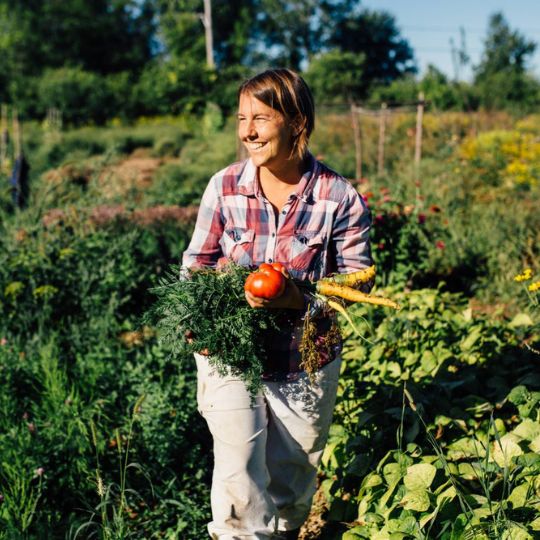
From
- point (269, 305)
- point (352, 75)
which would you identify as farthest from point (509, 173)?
point (352, 75)

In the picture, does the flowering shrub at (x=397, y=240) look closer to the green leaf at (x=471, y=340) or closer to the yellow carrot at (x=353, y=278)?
the green leaf at (x=471, y=340)

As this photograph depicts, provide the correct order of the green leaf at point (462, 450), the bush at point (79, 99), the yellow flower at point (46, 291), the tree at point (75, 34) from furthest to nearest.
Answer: the tree at point (75, 34), the bush at point (79, 99), the yellow flower at point (46, 291), the green leaf at point (462, 450)

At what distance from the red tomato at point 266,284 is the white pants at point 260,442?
389 mm

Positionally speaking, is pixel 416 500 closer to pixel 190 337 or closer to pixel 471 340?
pixel 190 337

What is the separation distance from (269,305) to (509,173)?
6.82 m

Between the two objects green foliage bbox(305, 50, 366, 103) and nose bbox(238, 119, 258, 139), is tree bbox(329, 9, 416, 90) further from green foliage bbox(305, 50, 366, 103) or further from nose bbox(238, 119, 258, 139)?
nose bbox(238, 119, 258, 139)

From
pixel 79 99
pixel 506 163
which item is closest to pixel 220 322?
pixel 506 163

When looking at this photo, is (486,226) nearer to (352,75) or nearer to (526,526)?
(526,526)

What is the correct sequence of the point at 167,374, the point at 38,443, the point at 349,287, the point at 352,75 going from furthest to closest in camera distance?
the point at 352,75 < the point at 167,374 < the point at 38,443 < the point at 349,287

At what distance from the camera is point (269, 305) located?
176 cm

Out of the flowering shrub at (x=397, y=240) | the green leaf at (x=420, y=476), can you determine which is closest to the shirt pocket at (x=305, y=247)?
the green leaf at (x=420, y=476)

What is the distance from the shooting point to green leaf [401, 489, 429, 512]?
1.98m

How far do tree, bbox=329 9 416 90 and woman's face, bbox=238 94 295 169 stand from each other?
4549 centimetres

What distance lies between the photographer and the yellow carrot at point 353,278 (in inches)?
76.4
